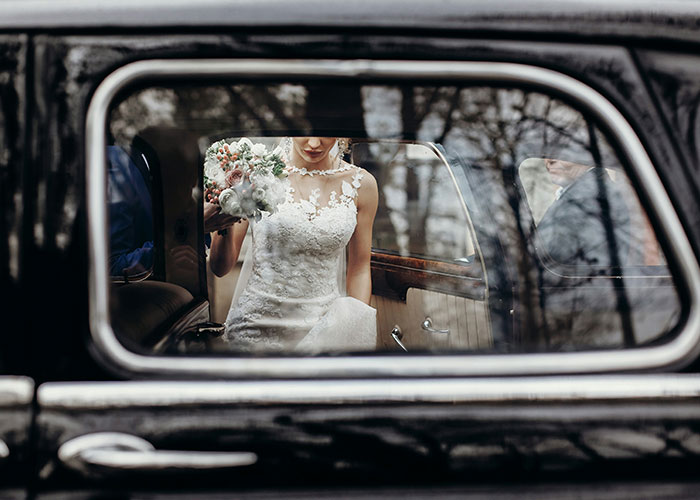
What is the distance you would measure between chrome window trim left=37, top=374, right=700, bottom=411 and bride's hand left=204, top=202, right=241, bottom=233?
4.42 feet

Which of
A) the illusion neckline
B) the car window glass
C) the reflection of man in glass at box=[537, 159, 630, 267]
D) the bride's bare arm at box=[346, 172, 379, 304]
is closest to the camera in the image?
the car window glass

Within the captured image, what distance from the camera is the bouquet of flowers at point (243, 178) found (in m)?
2.03

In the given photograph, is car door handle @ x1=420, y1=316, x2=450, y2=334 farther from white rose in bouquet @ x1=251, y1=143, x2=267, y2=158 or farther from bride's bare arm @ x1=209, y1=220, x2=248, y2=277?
white rose in bouquet @ x1=251, y1=143, x2=267, y2=158

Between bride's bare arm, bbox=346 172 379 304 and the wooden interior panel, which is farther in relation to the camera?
bride's bare arm, bbox=346 172 379 304

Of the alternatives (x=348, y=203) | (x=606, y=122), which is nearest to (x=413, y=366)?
(x=606, y=122)

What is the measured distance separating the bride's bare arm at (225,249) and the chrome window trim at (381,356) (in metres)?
1.41

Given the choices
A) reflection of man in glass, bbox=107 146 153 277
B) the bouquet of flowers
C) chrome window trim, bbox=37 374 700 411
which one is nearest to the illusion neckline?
the bouquet of flowers

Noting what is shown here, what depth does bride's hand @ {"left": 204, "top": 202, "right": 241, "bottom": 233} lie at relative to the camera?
226 centimetres

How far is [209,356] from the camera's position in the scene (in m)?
1.01

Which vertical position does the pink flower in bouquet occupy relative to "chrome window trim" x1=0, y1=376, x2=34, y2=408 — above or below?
above

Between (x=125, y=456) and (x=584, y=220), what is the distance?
119cm

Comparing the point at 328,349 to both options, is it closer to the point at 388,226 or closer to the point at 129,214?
the point at 129,214

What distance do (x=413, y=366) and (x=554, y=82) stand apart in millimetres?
570

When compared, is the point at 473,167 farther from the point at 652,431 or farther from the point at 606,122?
the point at 652,431
